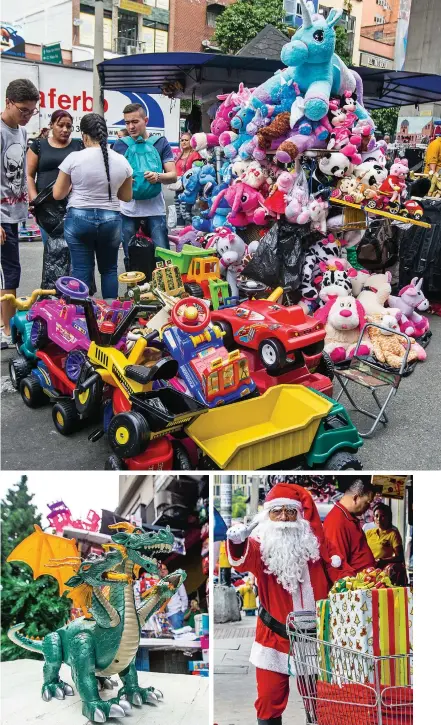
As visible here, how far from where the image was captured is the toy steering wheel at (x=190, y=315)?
2879mm

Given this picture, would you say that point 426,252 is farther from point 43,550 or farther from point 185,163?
point 43,550

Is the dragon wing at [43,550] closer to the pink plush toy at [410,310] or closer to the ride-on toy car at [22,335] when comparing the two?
the ride-on toy car at [22,335]

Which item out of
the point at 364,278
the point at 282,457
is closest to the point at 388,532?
the point at 282,457

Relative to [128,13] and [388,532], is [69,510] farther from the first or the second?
[128,13]

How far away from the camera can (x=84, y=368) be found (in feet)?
10.1

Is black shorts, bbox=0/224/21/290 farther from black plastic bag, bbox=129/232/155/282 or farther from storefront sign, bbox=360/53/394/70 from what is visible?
storefront sign, bbox=360/53/394/70

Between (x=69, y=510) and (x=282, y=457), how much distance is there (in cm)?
93

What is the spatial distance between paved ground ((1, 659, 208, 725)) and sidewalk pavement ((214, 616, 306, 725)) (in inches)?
2.2

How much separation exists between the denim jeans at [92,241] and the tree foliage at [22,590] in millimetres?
2042

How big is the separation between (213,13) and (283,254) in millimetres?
4704

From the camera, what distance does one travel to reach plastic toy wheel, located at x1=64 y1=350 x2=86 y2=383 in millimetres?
3250

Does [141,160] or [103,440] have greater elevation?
[141,160]

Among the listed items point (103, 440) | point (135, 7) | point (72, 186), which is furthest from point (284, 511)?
point (135, 7)

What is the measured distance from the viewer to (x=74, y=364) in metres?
3.31
